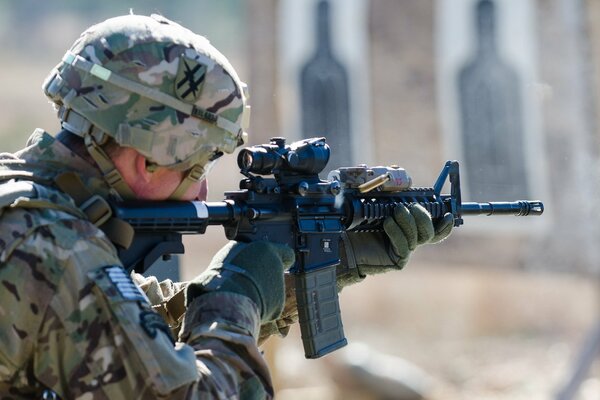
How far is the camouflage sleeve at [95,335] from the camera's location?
2.93 meters

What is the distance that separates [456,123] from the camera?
17516 mm

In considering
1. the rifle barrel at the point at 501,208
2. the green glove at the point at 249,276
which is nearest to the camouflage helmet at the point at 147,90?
the green glove at the point at 249,276

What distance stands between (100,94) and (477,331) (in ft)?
41.7

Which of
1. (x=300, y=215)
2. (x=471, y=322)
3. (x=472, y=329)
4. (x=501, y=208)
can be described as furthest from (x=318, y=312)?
(x=471, y=322)

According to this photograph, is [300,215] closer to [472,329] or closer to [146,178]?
[146,178]

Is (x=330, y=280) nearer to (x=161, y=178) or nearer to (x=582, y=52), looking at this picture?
(x=161, y=178)

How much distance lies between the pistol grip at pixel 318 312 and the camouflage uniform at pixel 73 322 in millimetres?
1043

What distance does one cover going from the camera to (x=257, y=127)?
17422 millimetres

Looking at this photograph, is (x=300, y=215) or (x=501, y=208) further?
(x=501, y=208)

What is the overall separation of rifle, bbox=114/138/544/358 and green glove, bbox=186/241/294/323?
0.18 meters

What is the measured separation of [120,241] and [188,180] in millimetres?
330

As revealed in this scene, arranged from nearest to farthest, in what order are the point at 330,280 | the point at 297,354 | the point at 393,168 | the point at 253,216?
the point at 253,216
the point at 330,280
the point at 393,168
the point at 297,354

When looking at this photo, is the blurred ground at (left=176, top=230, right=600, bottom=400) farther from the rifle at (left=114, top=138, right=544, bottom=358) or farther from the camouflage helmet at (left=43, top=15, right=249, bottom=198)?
the camouflage helmet at (left=43, top=15, right=249, bottom=198)

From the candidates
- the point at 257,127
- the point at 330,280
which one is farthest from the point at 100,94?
the point at 257,127
